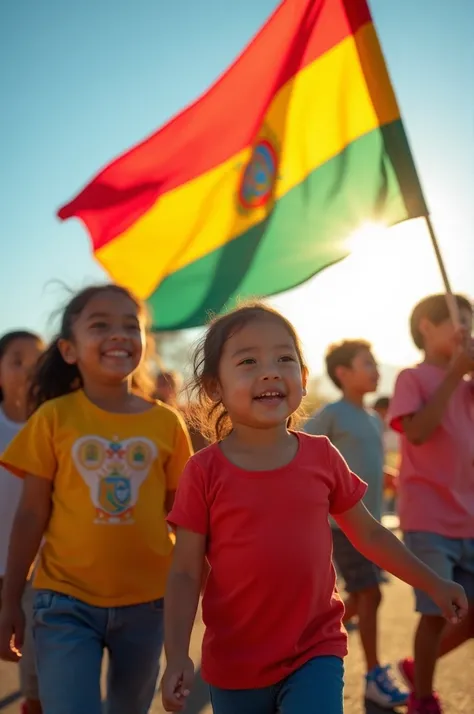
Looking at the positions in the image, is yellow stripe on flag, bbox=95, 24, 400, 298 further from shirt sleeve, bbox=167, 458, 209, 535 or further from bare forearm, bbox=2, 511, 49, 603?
shirt sleeve, bbox=167, 458, 209, 535

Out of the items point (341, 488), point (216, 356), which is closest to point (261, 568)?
point (341, 488)

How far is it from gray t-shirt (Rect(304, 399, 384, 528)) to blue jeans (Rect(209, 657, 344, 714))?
2.71 meters

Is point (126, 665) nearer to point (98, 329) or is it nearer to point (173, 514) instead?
point (173, 514)

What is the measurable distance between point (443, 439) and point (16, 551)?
81.4 inches

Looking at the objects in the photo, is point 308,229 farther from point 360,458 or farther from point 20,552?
point 20,552

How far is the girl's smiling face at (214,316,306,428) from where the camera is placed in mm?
2273

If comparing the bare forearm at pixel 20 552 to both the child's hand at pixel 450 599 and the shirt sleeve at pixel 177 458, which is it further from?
the child's hand at pixel 450 599

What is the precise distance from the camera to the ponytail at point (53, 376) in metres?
3.33

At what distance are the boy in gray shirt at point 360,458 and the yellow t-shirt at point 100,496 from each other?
1.90 metres

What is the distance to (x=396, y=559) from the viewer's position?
7.73ft

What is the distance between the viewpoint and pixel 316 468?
229cm

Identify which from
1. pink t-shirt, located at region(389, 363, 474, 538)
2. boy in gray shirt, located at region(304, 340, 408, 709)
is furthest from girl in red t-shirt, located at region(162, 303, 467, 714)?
boy in gray shirt, located at region(304, 340, 408, 709)

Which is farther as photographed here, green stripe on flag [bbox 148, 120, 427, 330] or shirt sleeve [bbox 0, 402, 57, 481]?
green stripe on flag [bbox 148, 120, 427, 330]

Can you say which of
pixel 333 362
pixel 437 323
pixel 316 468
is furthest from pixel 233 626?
pixel 333 362
